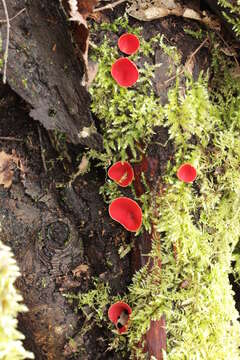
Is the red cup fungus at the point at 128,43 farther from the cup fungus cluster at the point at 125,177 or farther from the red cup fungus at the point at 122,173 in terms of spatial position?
the red cup fungus at the point at 122,173

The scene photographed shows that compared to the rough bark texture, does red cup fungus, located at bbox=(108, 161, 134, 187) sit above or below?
below

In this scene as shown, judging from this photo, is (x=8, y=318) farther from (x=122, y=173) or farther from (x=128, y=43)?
(x=128, y=43)

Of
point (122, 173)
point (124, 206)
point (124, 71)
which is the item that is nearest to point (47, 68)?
point (124, 71)

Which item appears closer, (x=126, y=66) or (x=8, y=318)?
(x=8, y=318)

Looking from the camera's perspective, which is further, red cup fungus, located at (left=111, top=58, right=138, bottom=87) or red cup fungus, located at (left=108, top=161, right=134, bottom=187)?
red cup fungus, located at (left=108, top=161, right=134, bottom=187)

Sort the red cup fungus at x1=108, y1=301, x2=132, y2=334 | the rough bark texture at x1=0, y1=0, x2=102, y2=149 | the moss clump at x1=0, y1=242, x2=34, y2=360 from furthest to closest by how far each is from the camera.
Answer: the red cup fungus at x1=108, y1=301, x2=132, y2=334 → the rough bark texture at x1=0, y1=0, x2=102, y2=149 → the moss clump at x1=0, y1=242, x2=34, y2=360

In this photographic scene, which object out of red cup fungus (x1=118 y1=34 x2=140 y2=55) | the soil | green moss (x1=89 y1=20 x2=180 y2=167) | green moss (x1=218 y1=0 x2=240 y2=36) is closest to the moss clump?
the soil

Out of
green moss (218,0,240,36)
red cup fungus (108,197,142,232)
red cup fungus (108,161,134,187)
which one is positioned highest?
green moss (218,0,240,36)

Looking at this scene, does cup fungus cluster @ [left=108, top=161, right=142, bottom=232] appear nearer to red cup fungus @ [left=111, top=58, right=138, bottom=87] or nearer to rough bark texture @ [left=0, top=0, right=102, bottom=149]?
rough bark texture @ [left=0, top=0, right=102, bottom=149]
